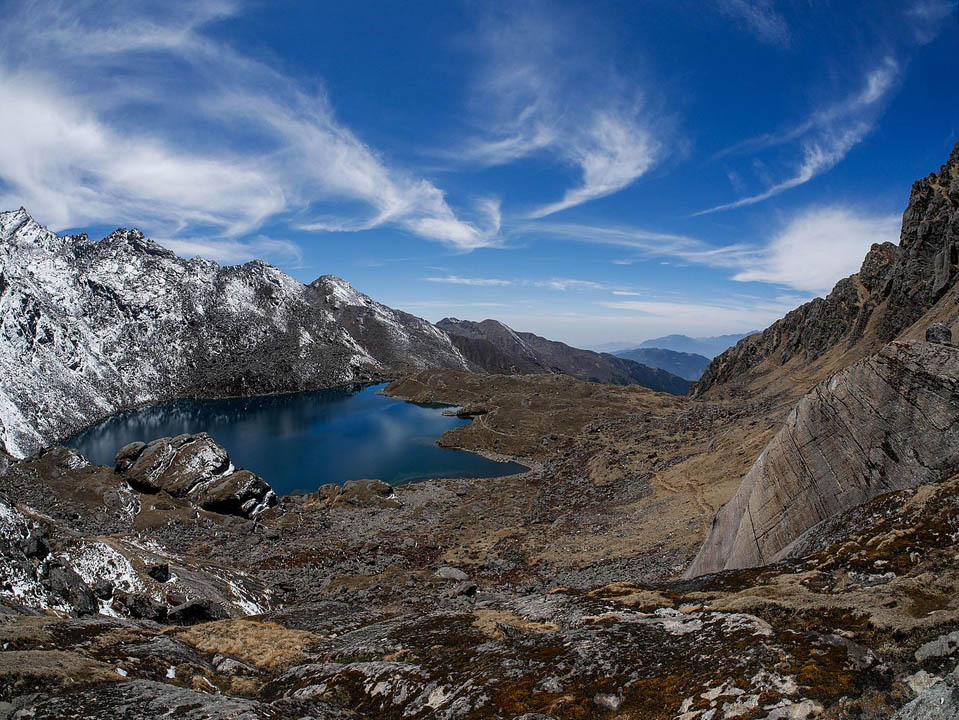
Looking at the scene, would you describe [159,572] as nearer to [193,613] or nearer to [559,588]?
[193,613]

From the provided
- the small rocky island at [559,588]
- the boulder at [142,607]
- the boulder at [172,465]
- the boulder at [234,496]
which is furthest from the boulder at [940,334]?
the boulder at [172,465]

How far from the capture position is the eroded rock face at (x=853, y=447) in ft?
53.3

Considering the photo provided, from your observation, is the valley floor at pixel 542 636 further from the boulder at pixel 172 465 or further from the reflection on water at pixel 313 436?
the reflection on water at pixel 313 436

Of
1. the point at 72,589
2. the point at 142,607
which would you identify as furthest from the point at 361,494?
the point at 72,589

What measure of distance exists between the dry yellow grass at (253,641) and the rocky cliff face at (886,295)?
71966mm

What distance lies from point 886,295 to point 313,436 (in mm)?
127299

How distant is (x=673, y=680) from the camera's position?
9.20 m

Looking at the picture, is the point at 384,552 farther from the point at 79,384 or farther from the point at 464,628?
the point at 79,384

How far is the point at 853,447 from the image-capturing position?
18203 mm

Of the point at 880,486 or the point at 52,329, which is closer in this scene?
the point at 880,486

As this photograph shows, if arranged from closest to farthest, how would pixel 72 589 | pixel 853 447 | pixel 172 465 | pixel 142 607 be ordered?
pixel 853 447 → pixel 72 589 → pixel 142 607 → pixel 172 465

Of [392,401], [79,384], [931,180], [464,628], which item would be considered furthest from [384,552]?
[79,384]

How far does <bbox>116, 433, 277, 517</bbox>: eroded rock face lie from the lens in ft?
196

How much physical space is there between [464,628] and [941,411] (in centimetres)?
1778
